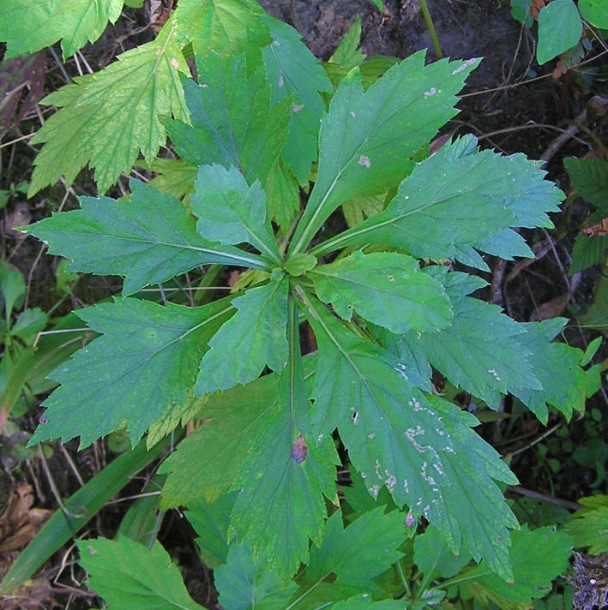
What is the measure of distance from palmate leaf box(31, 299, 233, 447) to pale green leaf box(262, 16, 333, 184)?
1.98 feet

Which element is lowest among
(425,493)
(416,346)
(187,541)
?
(187,541)

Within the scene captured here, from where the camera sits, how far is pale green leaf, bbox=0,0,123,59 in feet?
5.49

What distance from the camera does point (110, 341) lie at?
1385 millimetres

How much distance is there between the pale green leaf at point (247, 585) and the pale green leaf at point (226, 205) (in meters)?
1.02

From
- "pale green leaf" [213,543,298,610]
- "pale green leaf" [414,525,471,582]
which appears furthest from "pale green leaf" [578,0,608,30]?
"pale green leaf" [213,543,298,610]

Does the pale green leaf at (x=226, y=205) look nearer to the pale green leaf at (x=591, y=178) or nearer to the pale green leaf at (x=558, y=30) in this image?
the pale green leaf at (x=558, y=30)

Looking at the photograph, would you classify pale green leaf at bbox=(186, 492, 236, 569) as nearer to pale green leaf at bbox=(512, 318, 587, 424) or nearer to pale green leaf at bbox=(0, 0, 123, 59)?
pale green leaf at bbox=(512, 318, 587, 424)

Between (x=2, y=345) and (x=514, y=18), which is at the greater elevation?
(x=514, y=18)

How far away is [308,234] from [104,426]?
2.20 ft

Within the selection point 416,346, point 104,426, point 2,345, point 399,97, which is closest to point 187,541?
point 2,345

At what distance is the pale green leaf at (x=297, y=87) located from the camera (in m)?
1.75

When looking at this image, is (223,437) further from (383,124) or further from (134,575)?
(383,124)

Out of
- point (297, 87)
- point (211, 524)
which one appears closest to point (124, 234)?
point (297, 87)

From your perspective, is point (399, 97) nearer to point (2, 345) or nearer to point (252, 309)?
point (252, 309)
